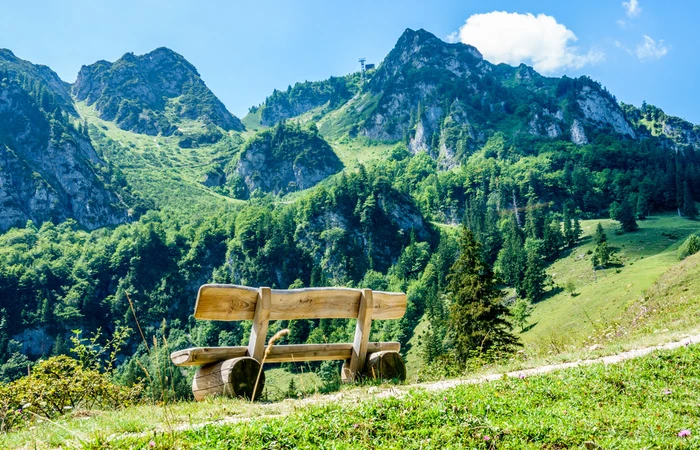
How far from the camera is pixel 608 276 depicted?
76750mm

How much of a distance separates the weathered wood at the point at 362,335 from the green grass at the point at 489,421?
208 cm

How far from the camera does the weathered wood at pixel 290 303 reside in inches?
247

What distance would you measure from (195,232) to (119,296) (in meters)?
36.8

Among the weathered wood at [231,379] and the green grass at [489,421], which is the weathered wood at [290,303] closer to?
the weathered wood at [231,379]

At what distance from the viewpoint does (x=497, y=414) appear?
16.3ft

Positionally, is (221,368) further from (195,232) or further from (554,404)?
(195,232)

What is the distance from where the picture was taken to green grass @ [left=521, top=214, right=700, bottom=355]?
177 ft

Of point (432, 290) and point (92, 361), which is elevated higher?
point (92, 361)

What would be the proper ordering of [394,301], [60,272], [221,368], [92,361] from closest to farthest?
1. [221,368]
2. [394,301]
3. [92,361]
4. [60,272]

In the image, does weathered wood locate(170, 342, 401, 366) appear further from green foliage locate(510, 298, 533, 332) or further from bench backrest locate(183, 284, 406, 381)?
green foliage locate(510, 298, 533, 332)

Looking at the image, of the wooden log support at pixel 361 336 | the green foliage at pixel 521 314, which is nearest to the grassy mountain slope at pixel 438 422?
the wooden log support at pixel 361 336

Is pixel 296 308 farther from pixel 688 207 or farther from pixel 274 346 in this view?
pixel 688 207

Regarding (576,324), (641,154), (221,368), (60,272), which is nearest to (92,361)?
(221,368)

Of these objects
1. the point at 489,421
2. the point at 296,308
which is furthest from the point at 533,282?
the point at 489,421
